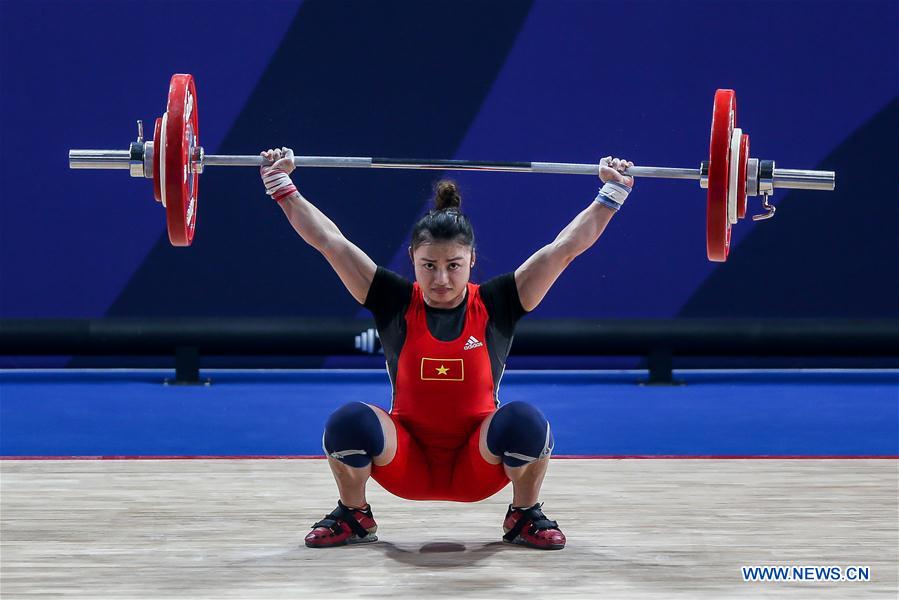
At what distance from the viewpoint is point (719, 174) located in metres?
2.87

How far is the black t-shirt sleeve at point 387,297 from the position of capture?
2836 millimetres

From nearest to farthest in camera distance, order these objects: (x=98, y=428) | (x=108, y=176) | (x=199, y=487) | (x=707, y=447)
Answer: (x=199, y=487), (x=707, y=447), (x=98, y=428), (x=108, y=176)

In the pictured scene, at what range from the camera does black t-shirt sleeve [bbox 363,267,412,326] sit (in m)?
2.84

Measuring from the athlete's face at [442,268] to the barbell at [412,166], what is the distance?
343 mm

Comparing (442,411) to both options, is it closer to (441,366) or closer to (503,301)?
(441,366)

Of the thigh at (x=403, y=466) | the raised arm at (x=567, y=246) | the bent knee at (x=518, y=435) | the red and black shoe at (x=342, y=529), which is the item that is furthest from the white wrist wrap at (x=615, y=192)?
the red and black shoe at (x=342, y=529)

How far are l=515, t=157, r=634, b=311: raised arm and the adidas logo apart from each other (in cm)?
16

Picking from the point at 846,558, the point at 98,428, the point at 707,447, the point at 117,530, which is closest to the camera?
the point at 846,558

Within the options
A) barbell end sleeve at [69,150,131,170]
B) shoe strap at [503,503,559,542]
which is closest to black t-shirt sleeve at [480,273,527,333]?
shoe strap at [503,503,559,542]

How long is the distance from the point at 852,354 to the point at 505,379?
193cm

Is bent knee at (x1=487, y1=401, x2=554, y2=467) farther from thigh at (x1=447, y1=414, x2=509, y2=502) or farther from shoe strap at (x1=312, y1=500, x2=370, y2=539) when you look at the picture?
shoe strap at (x1=312, y1=500, x2=370, y2=539)

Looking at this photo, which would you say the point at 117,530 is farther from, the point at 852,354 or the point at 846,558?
the point at 852,354

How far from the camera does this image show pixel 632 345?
250 inches

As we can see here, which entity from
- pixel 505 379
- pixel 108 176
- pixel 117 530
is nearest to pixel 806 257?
pixel 505 379
